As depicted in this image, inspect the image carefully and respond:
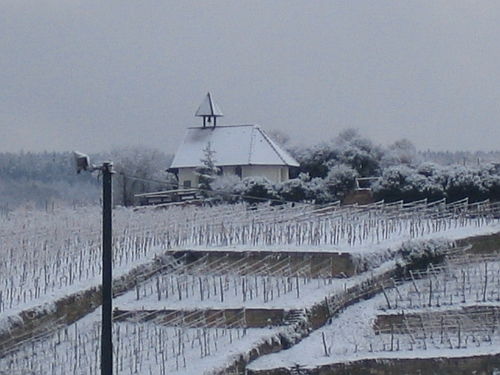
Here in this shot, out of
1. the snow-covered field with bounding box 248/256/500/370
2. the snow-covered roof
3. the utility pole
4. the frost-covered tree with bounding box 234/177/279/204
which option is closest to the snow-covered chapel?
the snow-covered roof

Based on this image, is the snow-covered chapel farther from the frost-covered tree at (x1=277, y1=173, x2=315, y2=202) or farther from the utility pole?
the utility pole

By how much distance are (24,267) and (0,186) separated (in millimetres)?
20941

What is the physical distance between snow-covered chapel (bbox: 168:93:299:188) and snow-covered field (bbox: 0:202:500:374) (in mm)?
11432

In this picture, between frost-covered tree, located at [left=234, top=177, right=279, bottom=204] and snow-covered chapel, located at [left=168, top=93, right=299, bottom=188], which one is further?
snow-covered chapel, located at [left=168, top=93, right=299, bottom=188]

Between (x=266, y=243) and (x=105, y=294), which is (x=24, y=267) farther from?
(x=105, y=294)

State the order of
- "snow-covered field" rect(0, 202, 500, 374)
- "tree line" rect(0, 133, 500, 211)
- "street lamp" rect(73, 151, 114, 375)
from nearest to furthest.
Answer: "street lamp" rect(73, 151, 114, 375) < "snow-covered field" rect(0, 202, 500, 374) < "tree line" rect(0, 133, 500, 211)

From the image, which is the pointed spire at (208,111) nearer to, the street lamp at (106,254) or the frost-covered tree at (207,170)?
the frost-covered tree at (207,170)

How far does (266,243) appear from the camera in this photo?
925 inches

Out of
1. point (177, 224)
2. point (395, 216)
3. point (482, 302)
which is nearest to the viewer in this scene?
point (482, 302)

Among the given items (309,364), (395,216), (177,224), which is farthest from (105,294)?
(395,216)

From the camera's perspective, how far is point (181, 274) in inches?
866

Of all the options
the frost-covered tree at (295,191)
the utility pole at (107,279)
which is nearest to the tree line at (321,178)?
the frost-covered tree at (295,191)

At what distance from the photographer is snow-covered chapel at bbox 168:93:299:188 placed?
1651 inches

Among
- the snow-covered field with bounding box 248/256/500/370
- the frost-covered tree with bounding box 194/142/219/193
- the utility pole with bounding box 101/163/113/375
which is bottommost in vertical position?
the snow-covered field with bounding box 248/256/500/370
